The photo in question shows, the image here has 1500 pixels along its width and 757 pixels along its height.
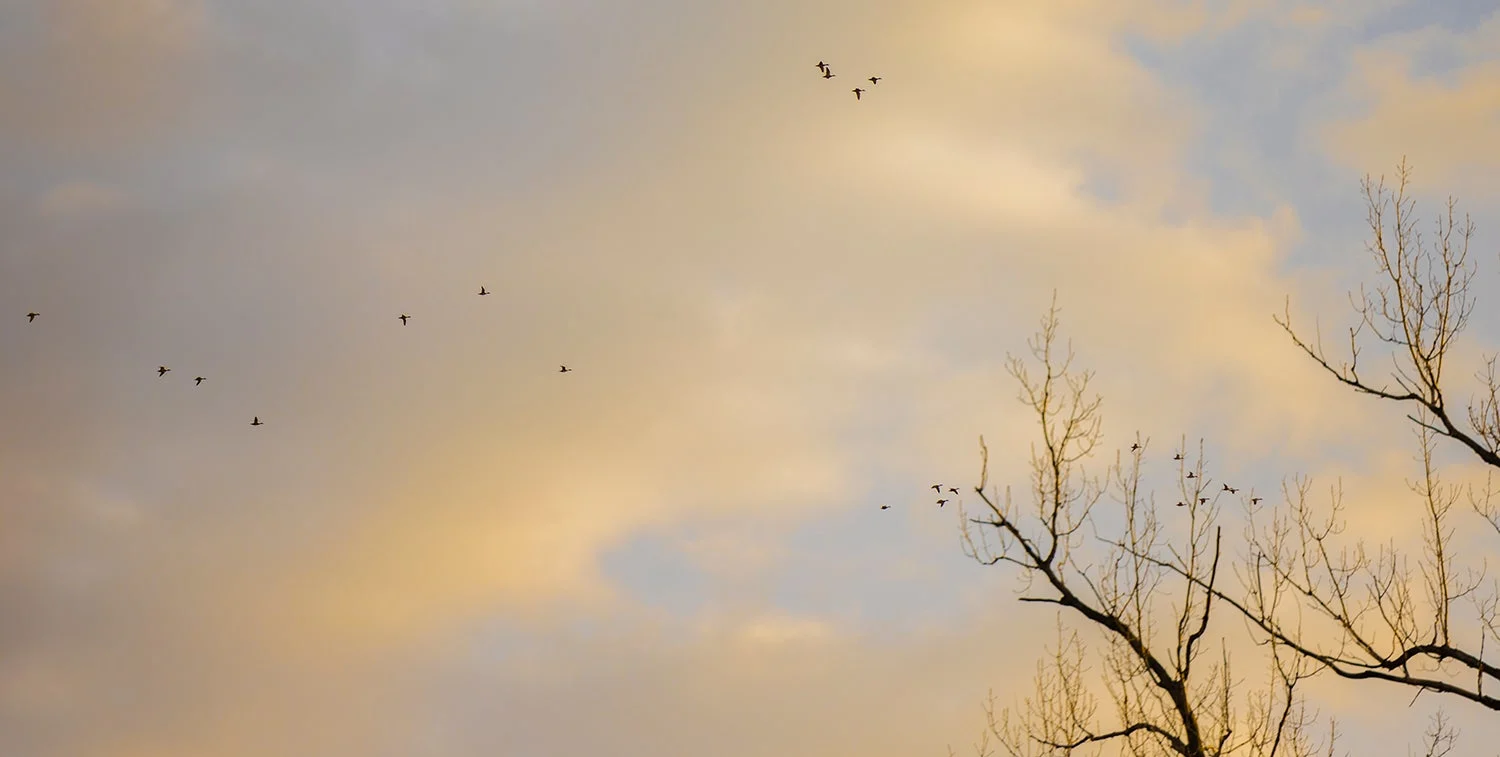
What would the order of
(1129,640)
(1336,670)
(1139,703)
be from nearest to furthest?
(1129,640)
(1336,670)
(1139,703)

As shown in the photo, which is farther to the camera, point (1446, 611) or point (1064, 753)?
point (1064, 753)

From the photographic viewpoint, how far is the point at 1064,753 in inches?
546

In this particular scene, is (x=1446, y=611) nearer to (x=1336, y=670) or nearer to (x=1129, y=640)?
(x=1336, y=670)

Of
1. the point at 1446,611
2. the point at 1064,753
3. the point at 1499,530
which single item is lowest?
the point at 1064,753

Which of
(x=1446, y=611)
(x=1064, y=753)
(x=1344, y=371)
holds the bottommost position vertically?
(x=1064, y=753)

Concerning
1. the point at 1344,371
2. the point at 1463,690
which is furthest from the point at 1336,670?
the point at 1344,371

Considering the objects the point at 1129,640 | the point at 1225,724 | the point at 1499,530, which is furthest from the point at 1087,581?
the point at 1499,530

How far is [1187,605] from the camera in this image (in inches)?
477

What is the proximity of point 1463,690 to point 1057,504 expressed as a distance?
3.93 meters

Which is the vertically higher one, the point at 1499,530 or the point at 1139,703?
the point at 1499,530

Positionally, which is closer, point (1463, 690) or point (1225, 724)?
point (1463, 690)

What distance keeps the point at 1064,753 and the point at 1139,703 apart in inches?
43.1

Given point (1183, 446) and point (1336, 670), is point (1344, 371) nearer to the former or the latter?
point (1183, 446)

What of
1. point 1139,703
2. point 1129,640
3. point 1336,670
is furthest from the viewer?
point 1139,703
